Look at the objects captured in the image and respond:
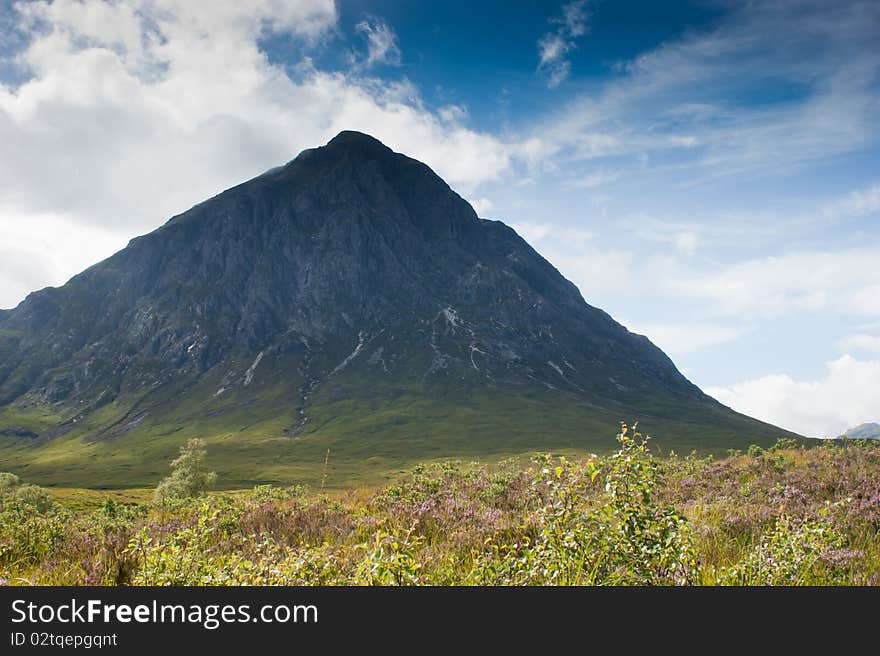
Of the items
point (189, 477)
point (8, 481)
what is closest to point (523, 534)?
point (189, 477)

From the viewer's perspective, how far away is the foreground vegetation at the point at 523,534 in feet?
18.2

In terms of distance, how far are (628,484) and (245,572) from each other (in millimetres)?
4497

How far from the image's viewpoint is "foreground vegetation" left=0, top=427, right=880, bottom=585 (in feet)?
18.2

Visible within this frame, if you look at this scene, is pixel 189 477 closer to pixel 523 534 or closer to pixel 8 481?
pixel 8 481

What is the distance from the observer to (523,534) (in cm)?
862

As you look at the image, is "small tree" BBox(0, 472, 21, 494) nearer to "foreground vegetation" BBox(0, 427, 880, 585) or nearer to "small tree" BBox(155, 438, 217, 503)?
"small tree" BBox(155, 438, 217, 503)

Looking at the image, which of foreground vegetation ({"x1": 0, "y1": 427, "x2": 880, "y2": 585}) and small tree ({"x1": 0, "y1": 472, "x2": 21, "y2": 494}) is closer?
foreground vegetation ({"x1": 0, "y1": 427, "x2": 880, "y2": 585})

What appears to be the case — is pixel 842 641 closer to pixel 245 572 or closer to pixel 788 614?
pixel 788 614

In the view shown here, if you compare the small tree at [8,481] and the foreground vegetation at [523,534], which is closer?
the foreground vegetation at [523,534]

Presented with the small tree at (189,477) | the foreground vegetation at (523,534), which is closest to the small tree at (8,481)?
the small tree at (189,477)

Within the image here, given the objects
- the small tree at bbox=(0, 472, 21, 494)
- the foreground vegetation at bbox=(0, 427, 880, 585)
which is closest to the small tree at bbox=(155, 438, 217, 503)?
the small tree at bbox=(0, 472, 21, 494)

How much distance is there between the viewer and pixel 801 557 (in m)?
5.63

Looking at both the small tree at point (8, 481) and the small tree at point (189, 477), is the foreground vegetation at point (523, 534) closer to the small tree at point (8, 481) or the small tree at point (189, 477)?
the small tree at point (189, 477)

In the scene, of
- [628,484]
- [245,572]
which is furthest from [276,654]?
[628,484]
